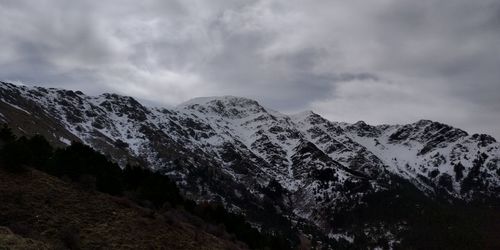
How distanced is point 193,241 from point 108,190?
17.6m

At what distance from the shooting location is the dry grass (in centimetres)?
3403

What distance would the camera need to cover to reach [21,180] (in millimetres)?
43000

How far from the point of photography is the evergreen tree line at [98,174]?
47.9 metres

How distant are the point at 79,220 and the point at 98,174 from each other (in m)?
22.9

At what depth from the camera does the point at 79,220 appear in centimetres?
3856

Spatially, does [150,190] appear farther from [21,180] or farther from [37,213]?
[37,213]

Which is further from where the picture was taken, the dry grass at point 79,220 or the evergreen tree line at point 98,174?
the evergreen tree line at point 98,174

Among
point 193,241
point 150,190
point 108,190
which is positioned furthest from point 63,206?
point 150,190

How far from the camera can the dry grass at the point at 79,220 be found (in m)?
34.0

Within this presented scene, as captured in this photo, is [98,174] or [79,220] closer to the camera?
[79,220]

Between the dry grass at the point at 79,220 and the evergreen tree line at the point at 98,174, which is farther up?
the evergreen tree line at the point at 98,174

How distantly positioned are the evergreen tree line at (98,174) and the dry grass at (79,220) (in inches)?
101

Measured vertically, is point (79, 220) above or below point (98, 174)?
below

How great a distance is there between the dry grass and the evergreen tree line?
101 inches
